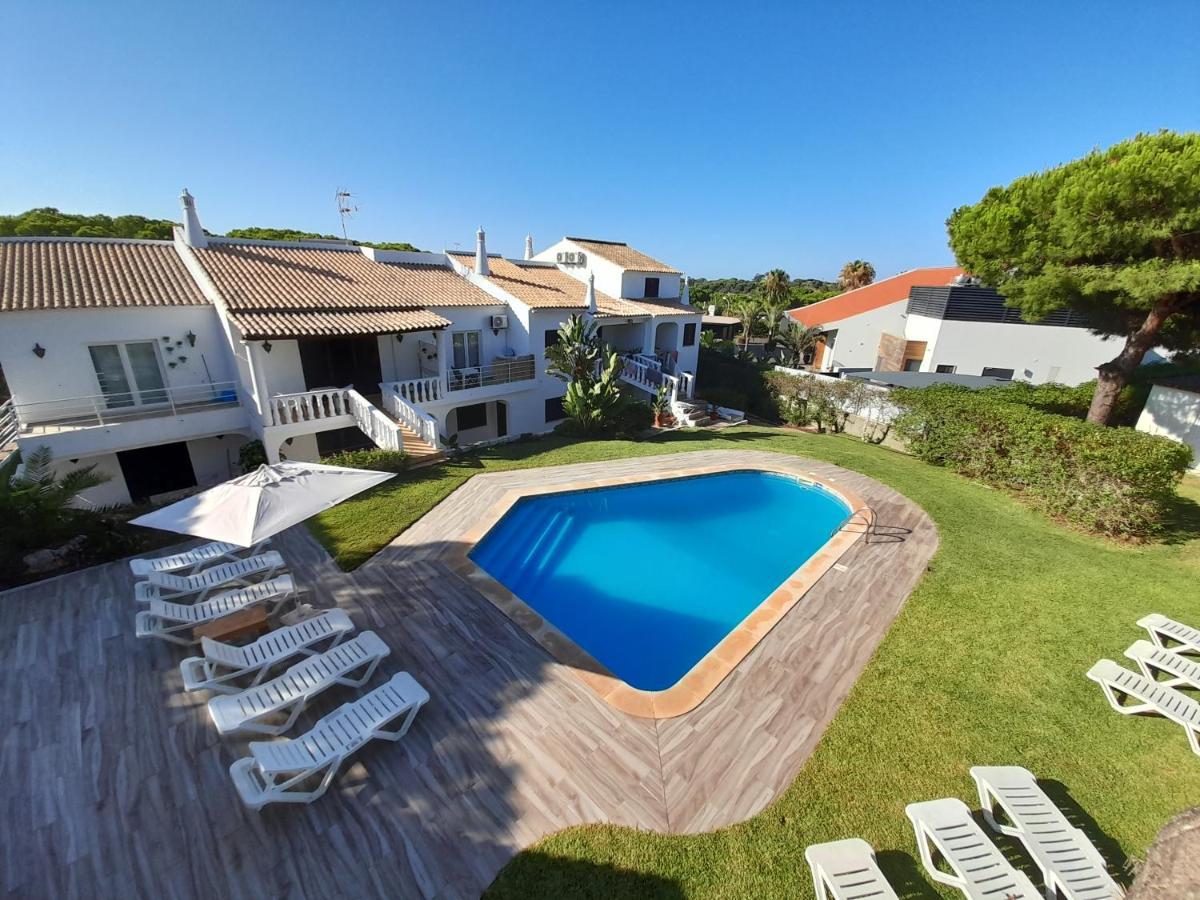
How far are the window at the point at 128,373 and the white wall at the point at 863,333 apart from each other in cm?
3836

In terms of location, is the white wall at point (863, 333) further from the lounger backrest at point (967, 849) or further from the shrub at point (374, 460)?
the lounger backrest at point (967, 849)

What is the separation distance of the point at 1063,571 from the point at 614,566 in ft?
32.7

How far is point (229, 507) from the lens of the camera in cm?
748

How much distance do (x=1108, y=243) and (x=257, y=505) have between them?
21999 mm

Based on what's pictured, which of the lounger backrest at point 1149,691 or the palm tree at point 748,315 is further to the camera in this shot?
the palm tree at point 748,315

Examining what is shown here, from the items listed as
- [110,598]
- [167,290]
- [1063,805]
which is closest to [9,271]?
[167,290]

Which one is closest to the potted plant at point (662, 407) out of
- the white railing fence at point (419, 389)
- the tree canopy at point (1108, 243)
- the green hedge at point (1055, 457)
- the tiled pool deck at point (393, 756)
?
the white railing fence at point (419, 389)

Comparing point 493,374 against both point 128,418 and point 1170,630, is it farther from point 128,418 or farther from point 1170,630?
point 1170,630

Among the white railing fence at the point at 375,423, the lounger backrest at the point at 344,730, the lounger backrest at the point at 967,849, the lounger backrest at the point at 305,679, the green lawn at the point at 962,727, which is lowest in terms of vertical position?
the green lawn at the point at 962,727

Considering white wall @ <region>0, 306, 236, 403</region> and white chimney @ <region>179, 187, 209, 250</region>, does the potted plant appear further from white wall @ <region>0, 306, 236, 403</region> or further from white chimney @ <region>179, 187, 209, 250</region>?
white chimney @ <region>179, 187, 209, 250</region>

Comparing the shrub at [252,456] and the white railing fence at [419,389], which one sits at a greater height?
the white railing fence at [419,389]

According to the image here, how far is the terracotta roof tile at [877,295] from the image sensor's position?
3406cm

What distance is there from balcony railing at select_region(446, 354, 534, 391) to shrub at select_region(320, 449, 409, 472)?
4607 millimetres

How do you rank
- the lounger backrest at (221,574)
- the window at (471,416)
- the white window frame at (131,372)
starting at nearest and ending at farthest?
the lounger backrest at (221,574)
the white window frame at (131,372)
the window at (471,416)
